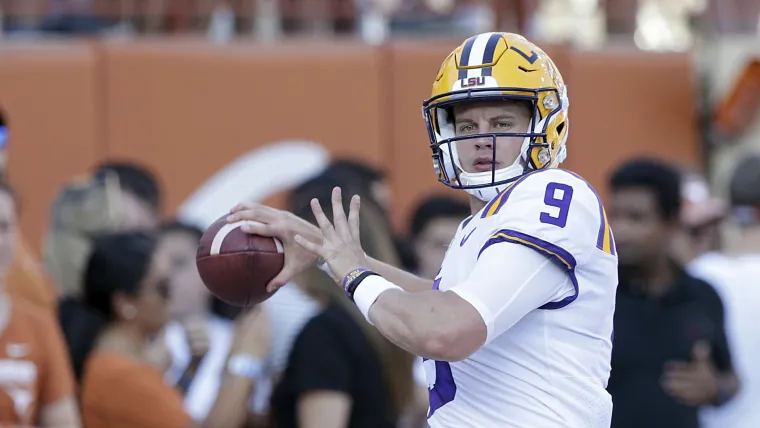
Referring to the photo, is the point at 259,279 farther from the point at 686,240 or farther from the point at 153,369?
the point at 686,240

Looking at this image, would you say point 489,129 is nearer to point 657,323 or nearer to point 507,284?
point 507,284

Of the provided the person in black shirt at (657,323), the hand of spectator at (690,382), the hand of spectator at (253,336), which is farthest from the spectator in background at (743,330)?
the hand of spectator at (253,336)

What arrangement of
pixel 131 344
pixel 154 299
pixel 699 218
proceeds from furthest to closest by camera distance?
pixel 699 218, pixel 154 299, pixel 131 344

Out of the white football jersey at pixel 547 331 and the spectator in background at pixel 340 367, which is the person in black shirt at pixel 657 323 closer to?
the spectator in background at pixel 340 367

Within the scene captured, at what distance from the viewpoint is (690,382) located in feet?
15.8

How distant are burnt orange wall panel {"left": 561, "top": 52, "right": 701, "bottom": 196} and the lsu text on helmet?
5153mm

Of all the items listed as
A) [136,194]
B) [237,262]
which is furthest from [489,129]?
[136,194]

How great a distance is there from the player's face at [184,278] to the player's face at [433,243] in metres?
1.10

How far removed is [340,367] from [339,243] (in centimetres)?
153

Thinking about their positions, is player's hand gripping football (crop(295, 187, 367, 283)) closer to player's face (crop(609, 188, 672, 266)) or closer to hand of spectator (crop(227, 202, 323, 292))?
hand of spectator (crop(227, 202, 323, 292))

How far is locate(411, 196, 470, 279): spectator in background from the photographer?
19.7ft

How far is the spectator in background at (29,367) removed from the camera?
4.46 meters

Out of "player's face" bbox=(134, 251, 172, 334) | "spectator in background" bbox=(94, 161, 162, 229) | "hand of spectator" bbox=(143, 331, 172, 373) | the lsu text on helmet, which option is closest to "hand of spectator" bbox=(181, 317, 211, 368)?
"hand of spectator" bbox=(143, 331, 172, 373)

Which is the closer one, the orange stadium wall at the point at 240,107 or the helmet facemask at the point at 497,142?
the helmet facemask at the point at 497,142
